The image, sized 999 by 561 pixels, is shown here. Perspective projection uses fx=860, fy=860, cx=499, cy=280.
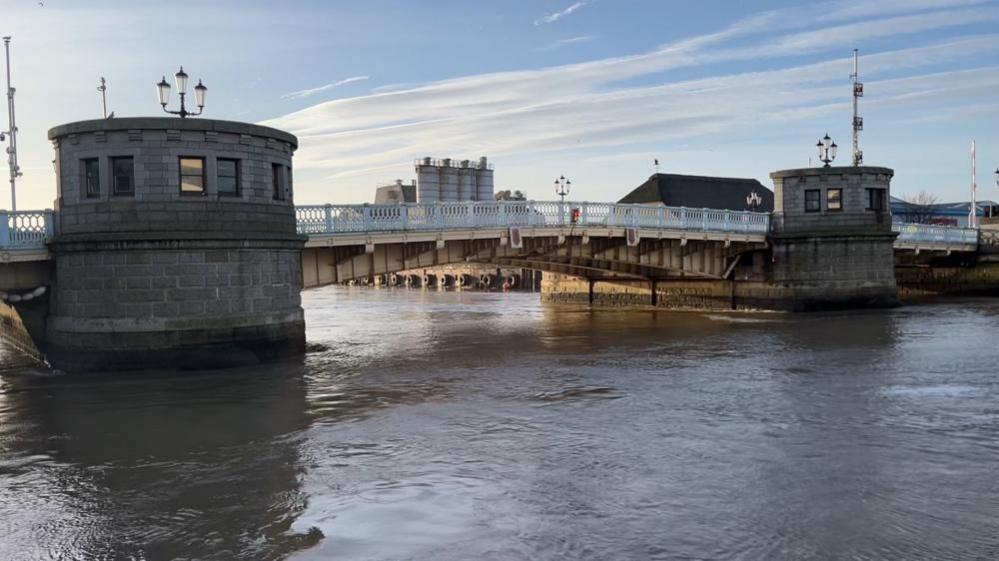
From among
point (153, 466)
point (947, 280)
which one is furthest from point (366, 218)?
point (947, 280)

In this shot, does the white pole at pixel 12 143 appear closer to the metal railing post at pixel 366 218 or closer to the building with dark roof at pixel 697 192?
the metal railing post at pixel 366 218

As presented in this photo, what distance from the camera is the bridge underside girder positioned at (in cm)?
2822

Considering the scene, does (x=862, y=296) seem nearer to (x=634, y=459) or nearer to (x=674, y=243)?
(x=674, y=243)

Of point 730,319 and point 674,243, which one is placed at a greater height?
point 674,243

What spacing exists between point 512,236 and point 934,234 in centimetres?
2817

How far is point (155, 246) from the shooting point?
70.3ft

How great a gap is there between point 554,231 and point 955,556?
975 inches

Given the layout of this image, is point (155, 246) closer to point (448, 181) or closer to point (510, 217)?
point (510, 217)

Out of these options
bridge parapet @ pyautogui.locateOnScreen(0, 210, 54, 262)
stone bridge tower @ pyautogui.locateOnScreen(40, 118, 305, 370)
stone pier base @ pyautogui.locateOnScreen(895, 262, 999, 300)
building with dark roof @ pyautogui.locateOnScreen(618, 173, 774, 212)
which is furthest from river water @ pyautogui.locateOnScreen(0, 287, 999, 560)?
building with dark roof @ pyautogui.locateOnScreen(618, 173, 774, 212)

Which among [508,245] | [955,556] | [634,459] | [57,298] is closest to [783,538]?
[955,556]

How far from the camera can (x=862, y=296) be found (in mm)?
39812

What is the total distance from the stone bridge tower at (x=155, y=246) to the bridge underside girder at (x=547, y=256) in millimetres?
4947

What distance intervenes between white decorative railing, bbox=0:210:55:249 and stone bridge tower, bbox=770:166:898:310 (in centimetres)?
3036

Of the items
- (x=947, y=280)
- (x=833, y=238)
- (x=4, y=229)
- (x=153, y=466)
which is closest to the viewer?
(x=153, y=466)
